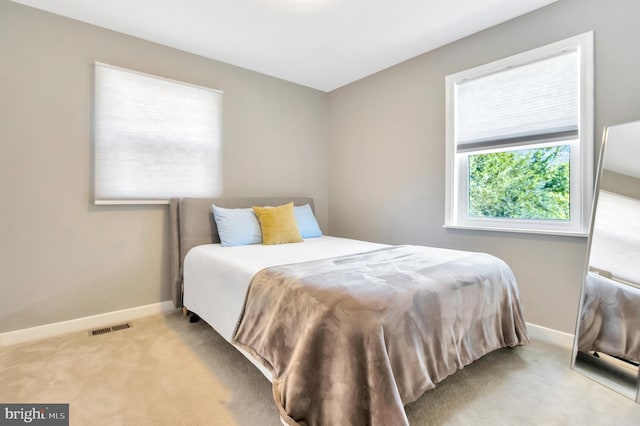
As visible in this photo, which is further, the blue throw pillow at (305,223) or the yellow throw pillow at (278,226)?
the blue throw pillow at (305,223)

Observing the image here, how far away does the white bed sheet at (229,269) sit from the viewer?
6.14 ft

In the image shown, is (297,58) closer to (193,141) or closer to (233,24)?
(233,24)

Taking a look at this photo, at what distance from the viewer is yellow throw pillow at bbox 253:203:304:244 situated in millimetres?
2834

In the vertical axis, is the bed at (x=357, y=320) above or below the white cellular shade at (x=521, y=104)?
below

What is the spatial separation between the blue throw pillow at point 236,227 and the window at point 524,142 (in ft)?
5.96

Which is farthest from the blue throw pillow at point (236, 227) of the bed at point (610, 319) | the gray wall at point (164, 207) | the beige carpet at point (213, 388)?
the bed at point (610, 319)

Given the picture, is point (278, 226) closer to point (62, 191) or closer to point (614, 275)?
point (62, 191)

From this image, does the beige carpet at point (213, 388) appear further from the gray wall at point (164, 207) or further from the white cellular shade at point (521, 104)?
the white cellular shade at point (521, 104)

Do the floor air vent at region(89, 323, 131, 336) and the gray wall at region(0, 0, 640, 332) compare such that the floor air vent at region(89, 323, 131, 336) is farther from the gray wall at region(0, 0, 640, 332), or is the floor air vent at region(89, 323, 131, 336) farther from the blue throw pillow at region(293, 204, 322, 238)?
the blue throw pillow at region(293, 204, 322, 238)

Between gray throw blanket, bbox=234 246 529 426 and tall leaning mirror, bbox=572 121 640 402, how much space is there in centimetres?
47

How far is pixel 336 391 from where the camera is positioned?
117 cm

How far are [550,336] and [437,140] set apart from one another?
1847 millimetres

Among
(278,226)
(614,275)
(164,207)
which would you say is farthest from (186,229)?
(614,275)

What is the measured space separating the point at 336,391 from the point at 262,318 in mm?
575
